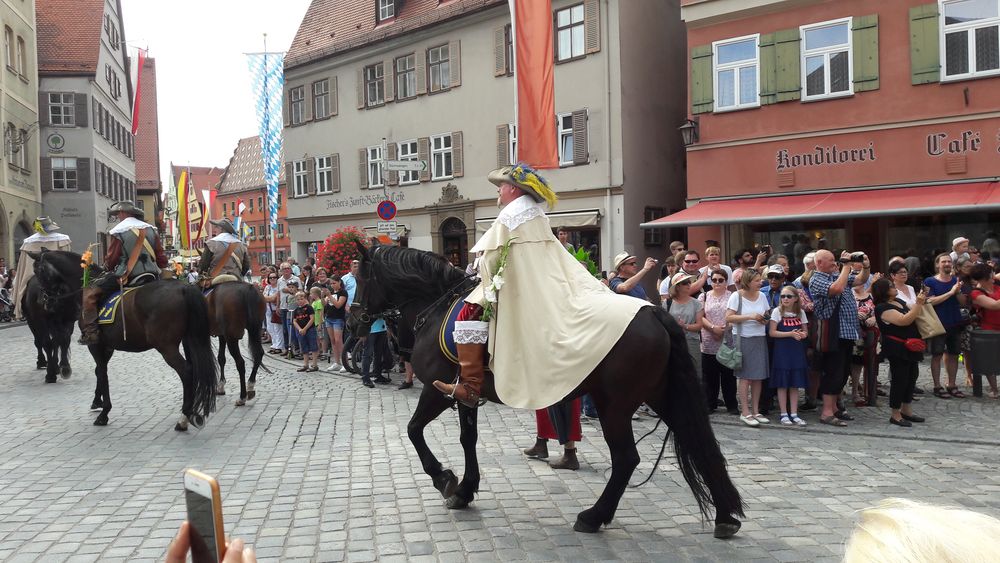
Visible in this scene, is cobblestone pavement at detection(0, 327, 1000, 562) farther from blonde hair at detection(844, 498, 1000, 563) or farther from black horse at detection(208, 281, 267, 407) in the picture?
blonde hair at detection(844, 498, 1000, 563)

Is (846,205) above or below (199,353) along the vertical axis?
above

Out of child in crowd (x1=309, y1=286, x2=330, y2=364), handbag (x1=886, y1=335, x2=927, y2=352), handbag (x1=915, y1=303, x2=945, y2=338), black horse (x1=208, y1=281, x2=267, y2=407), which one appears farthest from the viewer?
child in crowd (x1=309, y1=286, x2=330, y2=364)

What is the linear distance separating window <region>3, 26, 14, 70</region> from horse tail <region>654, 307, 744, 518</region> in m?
37.9

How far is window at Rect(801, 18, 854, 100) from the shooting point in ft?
58.6

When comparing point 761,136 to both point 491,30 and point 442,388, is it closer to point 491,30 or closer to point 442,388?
point 491,30

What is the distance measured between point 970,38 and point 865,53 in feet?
6.38

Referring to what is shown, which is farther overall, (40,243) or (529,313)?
(40,243)

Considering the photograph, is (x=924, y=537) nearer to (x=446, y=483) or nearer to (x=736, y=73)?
(x=446, y=483)

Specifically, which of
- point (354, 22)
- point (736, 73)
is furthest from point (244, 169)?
point (736, 73)

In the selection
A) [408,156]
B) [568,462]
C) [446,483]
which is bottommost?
[568,462]

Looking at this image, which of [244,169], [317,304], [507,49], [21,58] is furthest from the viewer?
[244,169]

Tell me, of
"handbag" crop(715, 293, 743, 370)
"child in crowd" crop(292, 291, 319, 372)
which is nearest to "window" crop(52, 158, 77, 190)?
"child in crowd" crop(292, 291, 319, 372)

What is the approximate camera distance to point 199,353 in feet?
28.3

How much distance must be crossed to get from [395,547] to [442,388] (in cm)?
103
